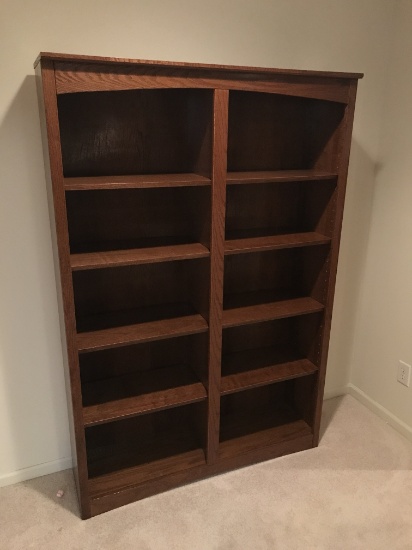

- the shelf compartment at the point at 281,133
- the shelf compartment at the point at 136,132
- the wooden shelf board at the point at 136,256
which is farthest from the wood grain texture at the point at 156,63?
the wooden shelf board at the point at 136,256

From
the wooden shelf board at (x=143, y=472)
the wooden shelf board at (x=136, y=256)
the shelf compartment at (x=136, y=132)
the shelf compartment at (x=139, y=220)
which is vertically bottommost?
the wooden shelf board at (x=143, y=472)

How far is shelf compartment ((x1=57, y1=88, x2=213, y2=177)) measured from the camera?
1644 millimetres

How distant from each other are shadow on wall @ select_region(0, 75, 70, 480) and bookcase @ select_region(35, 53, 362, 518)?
4.2 inches

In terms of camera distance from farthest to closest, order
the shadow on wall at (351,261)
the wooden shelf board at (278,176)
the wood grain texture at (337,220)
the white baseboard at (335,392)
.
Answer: the white baseboard at (335,392)
the shadow on wall at (351,261)
the wood grain texture at (337,220)
the wooden shelf board at (278,176)

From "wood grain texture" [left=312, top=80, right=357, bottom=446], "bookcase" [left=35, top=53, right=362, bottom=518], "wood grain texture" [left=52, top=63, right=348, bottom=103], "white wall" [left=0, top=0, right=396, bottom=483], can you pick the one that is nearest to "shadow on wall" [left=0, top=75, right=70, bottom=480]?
"white wall" [left=0, top=0, right=396, bottom=483]

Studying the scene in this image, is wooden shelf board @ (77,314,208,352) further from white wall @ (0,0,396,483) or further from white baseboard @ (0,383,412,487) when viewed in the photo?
white baseboard @ (0,383,412,487)

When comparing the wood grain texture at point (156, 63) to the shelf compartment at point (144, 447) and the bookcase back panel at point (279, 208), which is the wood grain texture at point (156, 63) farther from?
the shelf compartment at point (144, 447)

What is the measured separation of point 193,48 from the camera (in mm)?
1754

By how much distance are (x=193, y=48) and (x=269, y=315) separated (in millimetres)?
1146

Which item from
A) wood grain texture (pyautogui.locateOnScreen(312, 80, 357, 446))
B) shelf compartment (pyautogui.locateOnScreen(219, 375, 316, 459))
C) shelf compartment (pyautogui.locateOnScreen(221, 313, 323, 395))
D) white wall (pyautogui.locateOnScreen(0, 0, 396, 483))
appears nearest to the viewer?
white wall (pyautogui.locateOnScreen(0, 0, 396, 483))

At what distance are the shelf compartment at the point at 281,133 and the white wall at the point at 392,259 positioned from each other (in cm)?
48

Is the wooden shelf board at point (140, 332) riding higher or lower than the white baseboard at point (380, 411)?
higher

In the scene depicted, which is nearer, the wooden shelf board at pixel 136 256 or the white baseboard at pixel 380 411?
the wooden shelf board at pixel 136 256

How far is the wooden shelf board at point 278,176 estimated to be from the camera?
167 centimetres
